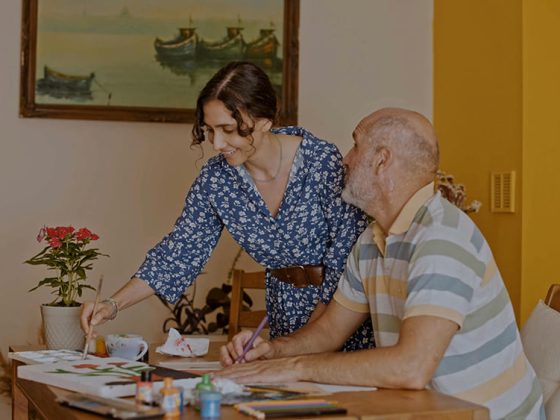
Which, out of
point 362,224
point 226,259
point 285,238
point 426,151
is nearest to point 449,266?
point 426,151

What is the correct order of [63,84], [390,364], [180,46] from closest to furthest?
1. [390,364]
2. [63,84]
3. [180,46]

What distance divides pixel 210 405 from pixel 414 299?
1.55ft

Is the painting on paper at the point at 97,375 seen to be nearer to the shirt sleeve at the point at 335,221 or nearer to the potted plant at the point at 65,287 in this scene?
the potted plant at the point at 65,287

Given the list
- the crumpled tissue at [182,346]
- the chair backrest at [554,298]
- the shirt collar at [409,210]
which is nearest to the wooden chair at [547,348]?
the chair backrest at [554,298]

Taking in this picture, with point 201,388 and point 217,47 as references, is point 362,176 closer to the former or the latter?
point 201,388

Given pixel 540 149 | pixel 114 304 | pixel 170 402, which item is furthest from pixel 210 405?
pixel 540 149

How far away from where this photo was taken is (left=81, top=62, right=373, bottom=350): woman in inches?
86.6

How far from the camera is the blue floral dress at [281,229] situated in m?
2.29

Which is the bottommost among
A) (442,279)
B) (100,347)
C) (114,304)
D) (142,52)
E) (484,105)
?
(100,347)

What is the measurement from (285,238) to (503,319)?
0.68 m

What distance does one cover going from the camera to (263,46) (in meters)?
3.72

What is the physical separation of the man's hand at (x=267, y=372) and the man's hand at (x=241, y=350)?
188 millimetres

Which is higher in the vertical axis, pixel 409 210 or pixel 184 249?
pixel 409 210

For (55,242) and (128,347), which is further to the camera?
(55,242)
